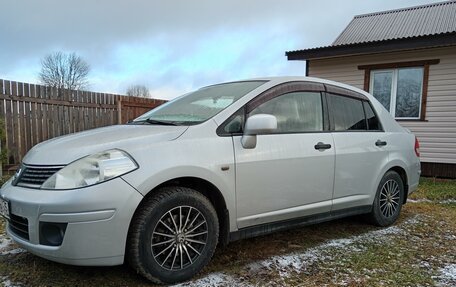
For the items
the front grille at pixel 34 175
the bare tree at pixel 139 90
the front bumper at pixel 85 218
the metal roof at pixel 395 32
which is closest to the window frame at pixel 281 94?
the front bumper at pixel 85 218

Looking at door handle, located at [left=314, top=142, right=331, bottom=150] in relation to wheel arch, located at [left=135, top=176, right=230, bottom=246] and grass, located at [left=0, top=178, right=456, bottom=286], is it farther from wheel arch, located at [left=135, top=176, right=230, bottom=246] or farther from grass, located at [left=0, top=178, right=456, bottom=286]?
wheel arch, located at [left=135, top=176, right=230, bottom=246]

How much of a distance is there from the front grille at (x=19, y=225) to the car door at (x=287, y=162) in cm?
153

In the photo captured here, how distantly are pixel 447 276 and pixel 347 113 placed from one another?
5.95ft

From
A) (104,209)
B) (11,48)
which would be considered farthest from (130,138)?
(11,48)

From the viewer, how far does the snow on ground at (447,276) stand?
270 centimetres

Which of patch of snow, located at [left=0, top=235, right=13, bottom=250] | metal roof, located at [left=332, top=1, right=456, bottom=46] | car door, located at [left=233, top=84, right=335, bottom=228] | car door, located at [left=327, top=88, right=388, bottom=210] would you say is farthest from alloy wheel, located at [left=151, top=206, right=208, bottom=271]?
metal roof, located at [left=332, top=1, right=456, bottom=46]

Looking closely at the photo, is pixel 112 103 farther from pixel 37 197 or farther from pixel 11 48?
pixel 11 48

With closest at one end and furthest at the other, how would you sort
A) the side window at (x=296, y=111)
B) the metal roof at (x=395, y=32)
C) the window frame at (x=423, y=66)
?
the side window at (x=296, y=111) < the metal roof at (x=395, y=32) < the window frame at (x=423, y=66)

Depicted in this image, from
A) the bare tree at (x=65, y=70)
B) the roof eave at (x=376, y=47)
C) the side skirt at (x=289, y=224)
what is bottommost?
the side skirt at (x=289, y=224)

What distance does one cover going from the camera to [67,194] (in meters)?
2.17

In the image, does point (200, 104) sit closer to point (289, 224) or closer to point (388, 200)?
point (289, 224)

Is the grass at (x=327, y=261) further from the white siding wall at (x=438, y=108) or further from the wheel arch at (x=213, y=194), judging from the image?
the white siding wall at (x=438, y=108)

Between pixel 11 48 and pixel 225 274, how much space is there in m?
18.2

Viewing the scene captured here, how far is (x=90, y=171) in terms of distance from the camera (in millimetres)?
2254
